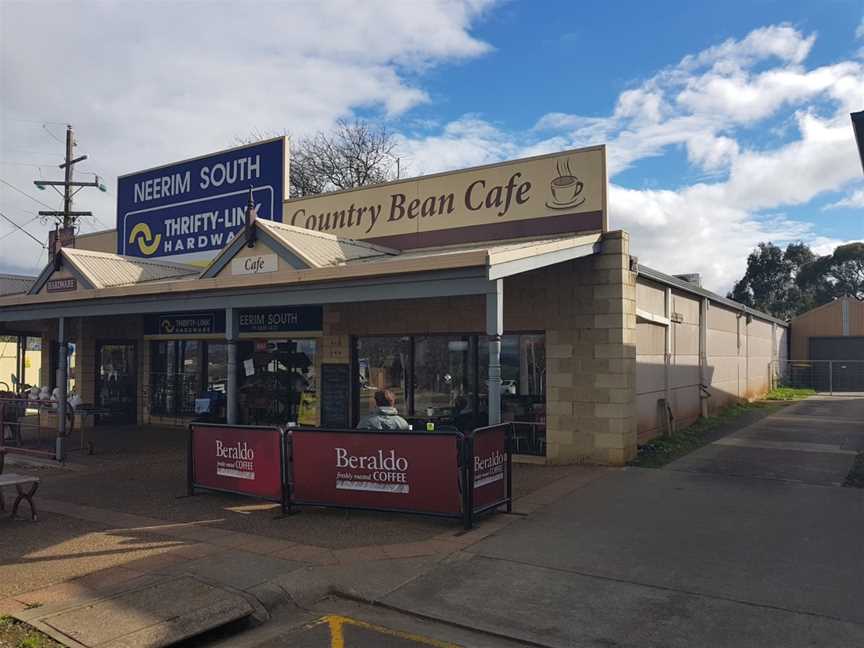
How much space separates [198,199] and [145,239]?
2389mm

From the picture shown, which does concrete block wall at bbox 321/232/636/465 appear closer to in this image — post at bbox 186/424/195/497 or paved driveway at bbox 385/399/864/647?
paved driveway at bbox 385/399/864/647

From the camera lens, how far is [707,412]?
1662 centimetres

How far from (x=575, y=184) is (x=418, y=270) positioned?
3.96 m

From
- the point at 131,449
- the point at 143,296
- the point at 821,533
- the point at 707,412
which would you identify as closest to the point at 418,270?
the point at 821,533

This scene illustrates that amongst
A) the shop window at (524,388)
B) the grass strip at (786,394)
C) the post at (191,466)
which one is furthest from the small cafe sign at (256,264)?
→ the grass strip at (786,394)

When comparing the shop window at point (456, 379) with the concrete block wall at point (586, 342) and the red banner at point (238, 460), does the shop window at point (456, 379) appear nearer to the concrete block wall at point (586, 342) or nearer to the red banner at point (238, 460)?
the concrete block wall at point (586, 342)

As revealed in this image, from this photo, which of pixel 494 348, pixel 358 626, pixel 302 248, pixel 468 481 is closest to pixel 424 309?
pixel 302 248

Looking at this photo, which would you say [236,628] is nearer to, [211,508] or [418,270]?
[211,508]

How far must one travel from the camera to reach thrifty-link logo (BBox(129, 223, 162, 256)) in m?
17.9

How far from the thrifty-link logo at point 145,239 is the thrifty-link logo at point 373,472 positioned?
39.9 feet

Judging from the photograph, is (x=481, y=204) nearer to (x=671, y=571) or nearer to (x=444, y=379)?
(x=444, y=379)

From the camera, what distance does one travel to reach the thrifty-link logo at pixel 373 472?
24.8ft

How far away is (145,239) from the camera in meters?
18.2

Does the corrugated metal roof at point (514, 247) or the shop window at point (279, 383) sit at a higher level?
the corrugated metal roof at point (514, 247)
